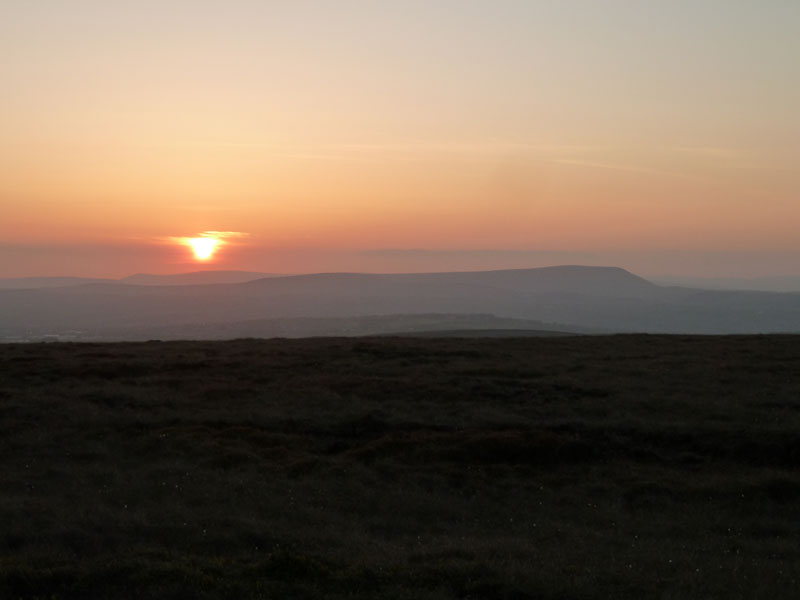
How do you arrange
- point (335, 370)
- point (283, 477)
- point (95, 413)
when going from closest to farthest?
1. point (283, 477)
2. point (95, 413)
3. point (335, 370)

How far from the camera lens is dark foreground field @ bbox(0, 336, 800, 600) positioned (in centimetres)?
1216

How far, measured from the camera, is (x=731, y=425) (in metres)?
23.5

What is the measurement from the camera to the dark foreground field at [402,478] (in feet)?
39.9

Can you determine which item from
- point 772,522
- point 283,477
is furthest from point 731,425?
point 283,477

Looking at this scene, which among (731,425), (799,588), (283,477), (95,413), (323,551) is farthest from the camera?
Result: (95,413)

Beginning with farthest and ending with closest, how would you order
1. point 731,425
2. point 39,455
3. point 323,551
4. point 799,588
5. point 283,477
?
point 731,425 → point 39,455 → point 283,477 → point 323,551 → point 799,588

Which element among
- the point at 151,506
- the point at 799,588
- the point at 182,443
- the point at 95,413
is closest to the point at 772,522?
the point at 799,588

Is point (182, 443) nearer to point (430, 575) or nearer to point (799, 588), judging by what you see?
point (430, 575)

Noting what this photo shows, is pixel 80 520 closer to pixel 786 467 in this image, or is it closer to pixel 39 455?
pixel 39 455

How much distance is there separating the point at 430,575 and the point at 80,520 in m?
7.99

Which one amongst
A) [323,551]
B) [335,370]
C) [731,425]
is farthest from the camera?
[335,370]

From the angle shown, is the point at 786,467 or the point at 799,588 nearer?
the point at 799,588

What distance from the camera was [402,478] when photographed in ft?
65.7

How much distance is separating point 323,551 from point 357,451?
8689 millimetres
